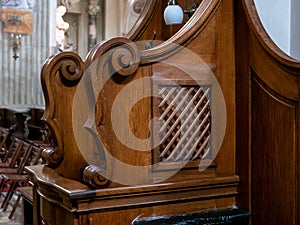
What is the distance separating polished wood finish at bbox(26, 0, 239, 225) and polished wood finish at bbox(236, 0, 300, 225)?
53 mm

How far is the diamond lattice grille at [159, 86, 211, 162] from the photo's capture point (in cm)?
176

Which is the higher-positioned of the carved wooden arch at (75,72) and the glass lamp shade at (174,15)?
the glass lamp shade at (174,15)

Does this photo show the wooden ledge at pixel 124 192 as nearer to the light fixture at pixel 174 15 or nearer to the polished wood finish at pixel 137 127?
the polished wood finish at pixel 137 127

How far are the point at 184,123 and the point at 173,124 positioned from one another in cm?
5

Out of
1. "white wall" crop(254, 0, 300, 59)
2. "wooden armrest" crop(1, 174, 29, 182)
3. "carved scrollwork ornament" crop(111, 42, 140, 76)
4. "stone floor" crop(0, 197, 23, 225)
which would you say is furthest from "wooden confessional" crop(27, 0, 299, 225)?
"wooden armrest" crop(1, 174, 29, 182)

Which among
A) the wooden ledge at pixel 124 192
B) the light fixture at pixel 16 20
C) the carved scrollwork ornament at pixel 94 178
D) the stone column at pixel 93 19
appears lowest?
the wooden ledge at pixel 124 192

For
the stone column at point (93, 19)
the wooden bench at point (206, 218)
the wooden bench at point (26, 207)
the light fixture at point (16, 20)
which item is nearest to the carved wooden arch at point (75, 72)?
the wooden bench at point (206, 218)

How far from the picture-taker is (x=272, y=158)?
1.79 m

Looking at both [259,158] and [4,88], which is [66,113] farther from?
[4,88]

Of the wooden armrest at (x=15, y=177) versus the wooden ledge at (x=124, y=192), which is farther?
the wooden armrest at (x=15, y=177)

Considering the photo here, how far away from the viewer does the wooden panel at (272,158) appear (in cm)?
171

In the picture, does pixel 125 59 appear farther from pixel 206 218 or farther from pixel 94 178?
pixel 206 218

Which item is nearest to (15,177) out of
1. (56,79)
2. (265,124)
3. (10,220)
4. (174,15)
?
(10,220)

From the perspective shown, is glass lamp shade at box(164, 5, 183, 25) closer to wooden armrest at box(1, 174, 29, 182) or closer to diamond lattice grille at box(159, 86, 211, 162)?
diamond lattice grille at box(159, 86, 211, 162)
